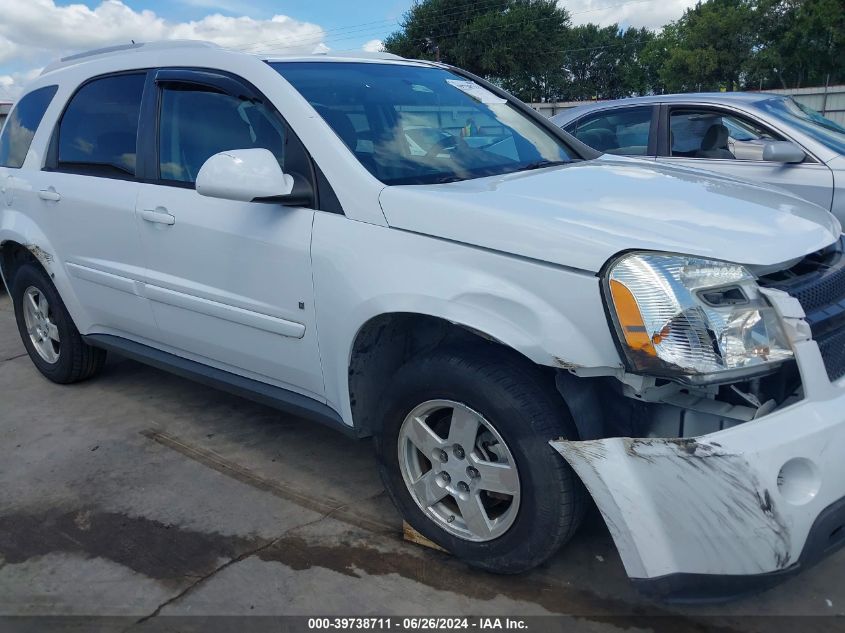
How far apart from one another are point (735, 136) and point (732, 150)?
0.10 meters

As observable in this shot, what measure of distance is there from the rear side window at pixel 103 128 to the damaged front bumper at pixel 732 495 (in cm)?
276

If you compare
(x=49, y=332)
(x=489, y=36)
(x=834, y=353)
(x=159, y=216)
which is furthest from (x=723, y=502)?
(x=489, y=36)

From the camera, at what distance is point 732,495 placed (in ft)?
6.48

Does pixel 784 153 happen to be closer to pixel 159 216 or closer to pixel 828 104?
pixel 159 216

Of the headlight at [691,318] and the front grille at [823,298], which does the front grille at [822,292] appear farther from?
the headlight at [691,318]

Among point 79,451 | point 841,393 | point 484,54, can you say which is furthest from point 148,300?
point 484,54

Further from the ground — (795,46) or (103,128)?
(795,46)

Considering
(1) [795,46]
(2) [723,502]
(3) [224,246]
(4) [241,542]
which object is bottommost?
(4) [241,542]

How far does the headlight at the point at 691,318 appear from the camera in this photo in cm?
208

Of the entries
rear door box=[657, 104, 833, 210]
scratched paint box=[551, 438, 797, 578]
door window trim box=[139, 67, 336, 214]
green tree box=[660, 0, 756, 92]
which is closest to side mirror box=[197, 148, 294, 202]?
door window trim box=[139, 67, 336, 214]

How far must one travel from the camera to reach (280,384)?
3.23m

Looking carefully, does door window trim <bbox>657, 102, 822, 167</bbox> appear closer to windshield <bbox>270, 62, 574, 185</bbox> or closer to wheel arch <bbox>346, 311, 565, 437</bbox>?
windshield <bbox>270, 62, 574, 185</bbox>

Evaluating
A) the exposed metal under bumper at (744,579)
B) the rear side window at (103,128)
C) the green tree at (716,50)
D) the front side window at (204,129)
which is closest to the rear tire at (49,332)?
the rear side window at (103,128)

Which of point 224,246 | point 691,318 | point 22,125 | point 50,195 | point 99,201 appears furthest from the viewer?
point 22,125
